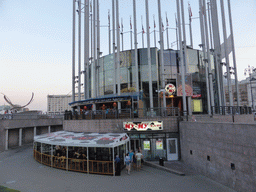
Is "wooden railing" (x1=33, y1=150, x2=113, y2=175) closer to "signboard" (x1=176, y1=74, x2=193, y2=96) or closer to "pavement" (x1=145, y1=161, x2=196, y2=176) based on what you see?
"pavement" (x1=145, y1=161, x2=196, y2=176)

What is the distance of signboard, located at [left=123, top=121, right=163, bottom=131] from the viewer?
18641 mm

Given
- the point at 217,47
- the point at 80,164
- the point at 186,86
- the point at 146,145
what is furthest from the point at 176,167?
the point at 217,47

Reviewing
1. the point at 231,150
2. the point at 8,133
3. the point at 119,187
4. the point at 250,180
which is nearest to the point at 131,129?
the point at 119,187

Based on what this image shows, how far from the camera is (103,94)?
31.3 m

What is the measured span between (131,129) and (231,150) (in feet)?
31.4

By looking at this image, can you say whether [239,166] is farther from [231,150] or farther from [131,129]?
[131,129]

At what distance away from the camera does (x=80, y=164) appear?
51.2ft

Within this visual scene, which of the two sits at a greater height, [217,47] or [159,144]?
[217,47]

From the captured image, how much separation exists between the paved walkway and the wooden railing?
0.51 metres

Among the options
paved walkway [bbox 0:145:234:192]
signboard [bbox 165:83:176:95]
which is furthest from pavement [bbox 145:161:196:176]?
signboard [bbox 165:83:176:95]

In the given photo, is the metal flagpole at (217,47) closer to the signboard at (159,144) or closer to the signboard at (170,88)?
the signboard at (170,88)

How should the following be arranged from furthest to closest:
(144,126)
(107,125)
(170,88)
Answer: (170,88) → (107,125) → (144,126)

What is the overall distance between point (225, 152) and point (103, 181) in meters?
8.09

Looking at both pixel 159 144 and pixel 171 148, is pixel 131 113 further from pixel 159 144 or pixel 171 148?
pixel 171 148
